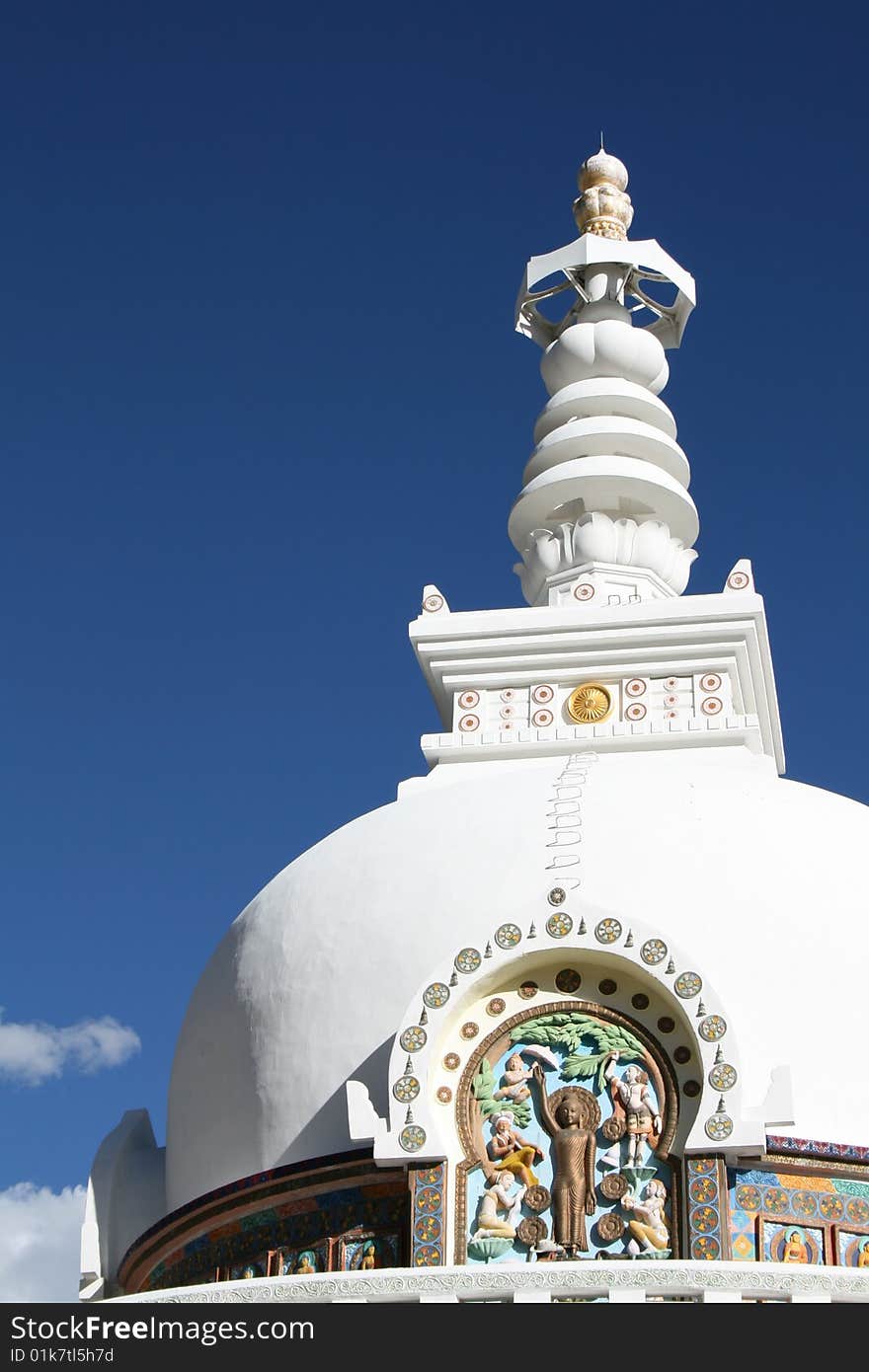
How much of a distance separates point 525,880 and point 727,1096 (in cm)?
284

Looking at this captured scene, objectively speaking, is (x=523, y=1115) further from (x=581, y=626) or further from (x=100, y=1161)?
(x=581, y=626)

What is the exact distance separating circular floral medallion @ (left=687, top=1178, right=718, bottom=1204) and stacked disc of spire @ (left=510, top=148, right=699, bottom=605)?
817cm

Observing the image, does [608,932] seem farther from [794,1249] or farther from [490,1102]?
[794,1249]

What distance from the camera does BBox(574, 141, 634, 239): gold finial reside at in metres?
26.4

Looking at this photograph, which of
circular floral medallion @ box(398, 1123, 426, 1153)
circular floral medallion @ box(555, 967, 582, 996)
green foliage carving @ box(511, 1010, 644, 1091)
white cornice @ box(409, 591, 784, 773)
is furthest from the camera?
white cornice @ box(409, 591, 784, 773)

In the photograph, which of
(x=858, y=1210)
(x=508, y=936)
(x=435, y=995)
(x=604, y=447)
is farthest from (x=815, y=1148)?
(x=604, y=447)

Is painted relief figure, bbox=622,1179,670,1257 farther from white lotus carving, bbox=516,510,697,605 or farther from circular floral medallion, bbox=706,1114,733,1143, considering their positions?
white lotus carving, bbox=516,510,697,605

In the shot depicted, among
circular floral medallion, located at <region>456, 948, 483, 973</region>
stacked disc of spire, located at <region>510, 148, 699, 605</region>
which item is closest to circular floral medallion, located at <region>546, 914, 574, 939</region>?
circular floral medallion, located at <region>456, 948, 483, 973</region>

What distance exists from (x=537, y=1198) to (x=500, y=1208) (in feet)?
0.89

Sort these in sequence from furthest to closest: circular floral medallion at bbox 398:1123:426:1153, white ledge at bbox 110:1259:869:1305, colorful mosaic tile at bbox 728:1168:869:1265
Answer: circular floral medallion at bbox 398:1123:426:1153 < colorful mosaic tile at bbox 728:1168:869:1265 < white ledge at bbox 110:1259:869:1305

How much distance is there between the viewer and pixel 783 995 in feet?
57.4

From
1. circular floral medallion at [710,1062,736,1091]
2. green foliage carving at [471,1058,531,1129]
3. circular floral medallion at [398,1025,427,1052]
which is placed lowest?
circular floral medallion at [710,1062,736,1091]

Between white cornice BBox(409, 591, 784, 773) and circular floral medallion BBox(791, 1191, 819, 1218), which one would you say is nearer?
circular floral medallion BBox(791, 1191, 819, 1218)
